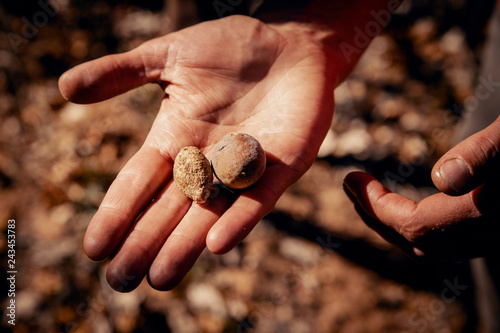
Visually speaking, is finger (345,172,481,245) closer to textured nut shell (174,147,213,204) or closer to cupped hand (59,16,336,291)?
cupped hand (59,16,336,291)

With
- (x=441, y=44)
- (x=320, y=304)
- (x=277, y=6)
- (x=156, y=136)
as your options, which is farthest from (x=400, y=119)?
(x=156, y=136)

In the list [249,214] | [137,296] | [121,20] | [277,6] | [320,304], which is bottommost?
[137,296]

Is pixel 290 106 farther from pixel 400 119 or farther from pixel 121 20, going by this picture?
pixel 121 20

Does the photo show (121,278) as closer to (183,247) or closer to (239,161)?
(183,247)

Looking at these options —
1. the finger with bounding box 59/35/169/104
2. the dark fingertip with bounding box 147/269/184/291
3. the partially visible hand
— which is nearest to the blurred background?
the partially visible hand

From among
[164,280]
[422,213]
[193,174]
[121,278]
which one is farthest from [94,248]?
[422,213]
